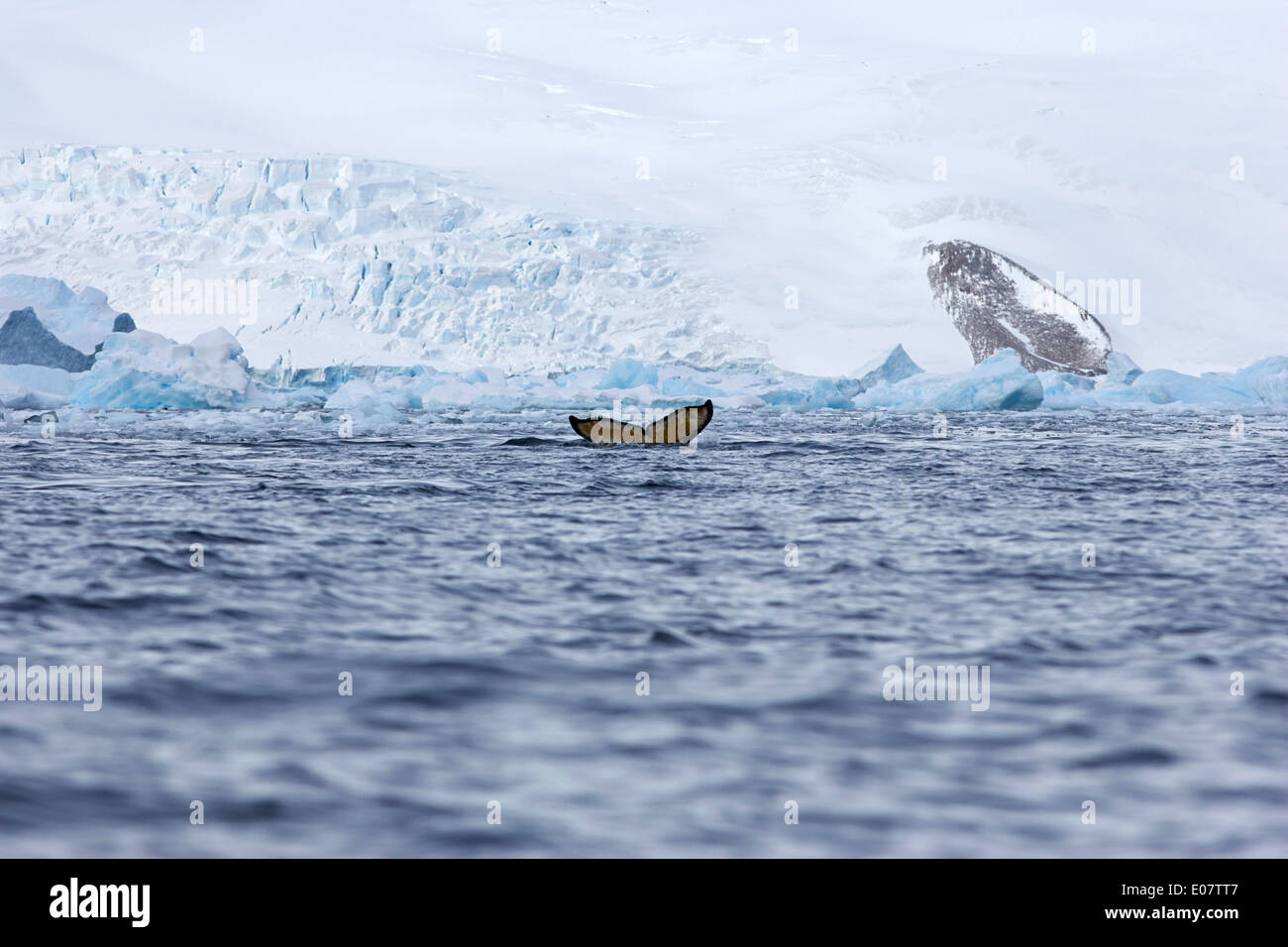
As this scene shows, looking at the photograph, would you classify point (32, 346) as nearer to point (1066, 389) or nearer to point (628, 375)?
point (628, 375)

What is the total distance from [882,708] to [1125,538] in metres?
6.78

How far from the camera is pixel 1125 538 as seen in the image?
Result: 38.0 ft

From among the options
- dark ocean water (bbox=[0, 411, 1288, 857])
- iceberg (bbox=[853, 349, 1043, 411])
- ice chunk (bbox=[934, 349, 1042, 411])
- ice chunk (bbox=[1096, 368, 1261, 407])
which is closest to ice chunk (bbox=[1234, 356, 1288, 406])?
ice chunk (bbox=[1096, 368, 1261, 407])

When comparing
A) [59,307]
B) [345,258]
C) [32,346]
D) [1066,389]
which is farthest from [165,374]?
[1066,389]

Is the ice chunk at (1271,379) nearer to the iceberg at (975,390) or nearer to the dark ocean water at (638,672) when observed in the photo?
the iceberg at (975,390)

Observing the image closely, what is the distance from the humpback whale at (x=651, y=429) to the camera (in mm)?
25406

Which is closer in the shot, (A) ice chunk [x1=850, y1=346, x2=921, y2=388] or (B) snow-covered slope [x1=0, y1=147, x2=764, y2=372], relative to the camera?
(A) ice chunk [x1=850, y1=346, x2=921, y2=388]

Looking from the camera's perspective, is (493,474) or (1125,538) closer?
(1125,538)

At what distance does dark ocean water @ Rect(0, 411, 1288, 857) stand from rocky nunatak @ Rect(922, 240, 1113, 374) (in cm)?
6207

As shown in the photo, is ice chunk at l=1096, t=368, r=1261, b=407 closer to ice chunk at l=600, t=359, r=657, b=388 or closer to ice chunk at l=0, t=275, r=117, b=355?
ice chunk at l=600, t=359, r=657, b=388

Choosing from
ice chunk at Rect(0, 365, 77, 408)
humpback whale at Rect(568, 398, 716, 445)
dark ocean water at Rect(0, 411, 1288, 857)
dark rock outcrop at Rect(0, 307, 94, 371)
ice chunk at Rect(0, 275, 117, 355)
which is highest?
ice chunk at Rect(0, 275, 117, 355)

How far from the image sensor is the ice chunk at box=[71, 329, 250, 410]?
3619 centimetres
